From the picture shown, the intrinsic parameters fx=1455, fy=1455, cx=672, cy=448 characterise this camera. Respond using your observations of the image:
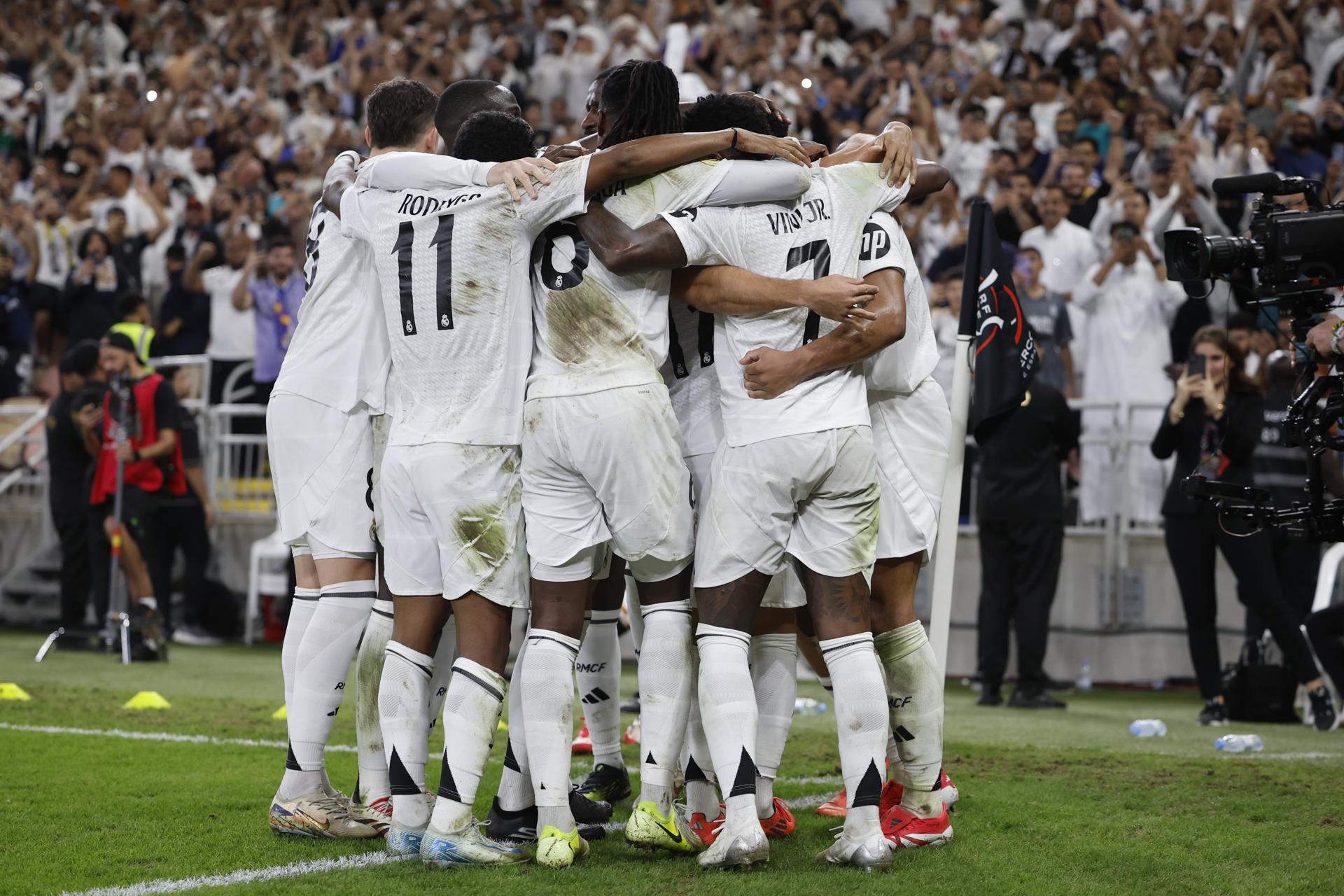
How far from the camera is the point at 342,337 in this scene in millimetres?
5281

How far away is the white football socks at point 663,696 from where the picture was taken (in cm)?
466

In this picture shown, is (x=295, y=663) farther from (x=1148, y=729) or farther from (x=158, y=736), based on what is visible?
(x=1148, y=729)

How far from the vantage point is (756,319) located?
4773 millimetres

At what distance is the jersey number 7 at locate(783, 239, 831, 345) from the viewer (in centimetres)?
477

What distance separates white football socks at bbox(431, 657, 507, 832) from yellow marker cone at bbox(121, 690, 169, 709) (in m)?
4.37

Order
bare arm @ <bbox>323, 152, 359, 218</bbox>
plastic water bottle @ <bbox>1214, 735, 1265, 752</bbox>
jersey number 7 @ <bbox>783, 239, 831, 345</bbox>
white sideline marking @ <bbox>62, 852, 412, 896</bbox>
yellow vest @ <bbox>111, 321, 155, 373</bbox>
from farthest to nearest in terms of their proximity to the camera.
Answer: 1. yellow vest @ <bbox>111, 321, 155, 373</bbox>
2. plastic water bottle @ <bbox>1214, 735, 1265, 752</bbox>
3. bare arm @ <bbox>323, 152, 359, 218</bbox>
4. jersey number 7 @ <bbox>783, 239, 831, 345</bbox>
5. white sideline marking @ <bbox>62, 852, 412, 896</bbox>

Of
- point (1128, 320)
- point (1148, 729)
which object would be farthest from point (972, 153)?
point (1148, 729)

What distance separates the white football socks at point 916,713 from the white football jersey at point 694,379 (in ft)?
3.14

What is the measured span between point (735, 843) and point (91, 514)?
9.05 m

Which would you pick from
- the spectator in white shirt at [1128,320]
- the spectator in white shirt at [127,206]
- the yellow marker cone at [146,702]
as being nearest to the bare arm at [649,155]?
the yellow marker cone at [146,702]

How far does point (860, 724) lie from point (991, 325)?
6.88ft

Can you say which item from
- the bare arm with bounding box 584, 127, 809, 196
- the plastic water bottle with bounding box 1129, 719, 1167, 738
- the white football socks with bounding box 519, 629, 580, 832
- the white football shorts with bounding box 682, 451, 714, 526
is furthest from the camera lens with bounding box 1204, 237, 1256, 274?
the plastic water bottle with bounding box 1129, 719, 1167, 738

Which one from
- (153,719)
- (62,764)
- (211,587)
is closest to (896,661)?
(62,764)

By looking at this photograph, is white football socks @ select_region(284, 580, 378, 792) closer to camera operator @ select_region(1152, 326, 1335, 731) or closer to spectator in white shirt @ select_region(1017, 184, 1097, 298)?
camera operator @ select_region(1152, 326, 1335, 731)
